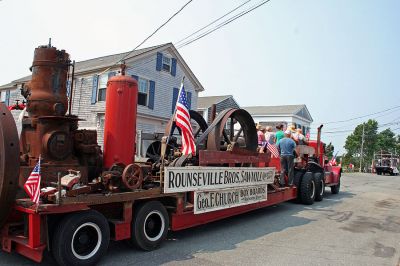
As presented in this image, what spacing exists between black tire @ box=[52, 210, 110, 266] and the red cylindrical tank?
1388mm

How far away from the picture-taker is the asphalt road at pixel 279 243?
542 centimetres

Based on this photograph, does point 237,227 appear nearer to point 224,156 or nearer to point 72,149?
point 224,156

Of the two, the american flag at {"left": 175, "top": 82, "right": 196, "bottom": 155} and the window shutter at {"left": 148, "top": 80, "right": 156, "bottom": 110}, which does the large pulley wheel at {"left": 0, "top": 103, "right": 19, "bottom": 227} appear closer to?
the american flag at {"left": 175, "top": 82, "right": 196, "bottom": 155}

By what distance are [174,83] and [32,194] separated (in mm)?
18971

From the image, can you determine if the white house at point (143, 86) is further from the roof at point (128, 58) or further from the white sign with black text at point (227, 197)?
the white sign with black text at point (227, 197)

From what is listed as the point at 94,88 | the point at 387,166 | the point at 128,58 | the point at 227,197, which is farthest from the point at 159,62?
the point at 387,166

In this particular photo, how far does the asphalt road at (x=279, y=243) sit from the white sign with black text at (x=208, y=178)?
3.00 ft

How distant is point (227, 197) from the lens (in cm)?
741

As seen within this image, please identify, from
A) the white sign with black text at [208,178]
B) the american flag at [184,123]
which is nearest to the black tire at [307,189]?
the white sign with black text at [208,178]

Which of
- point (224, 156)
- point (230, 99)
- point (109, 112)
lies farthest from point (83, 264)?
point (230, 99)

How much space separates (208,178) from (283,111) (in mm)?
37548

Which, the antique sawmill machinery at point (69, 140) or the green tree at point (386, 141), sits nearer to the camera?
the antique sawmill machinery at point (69, 140)

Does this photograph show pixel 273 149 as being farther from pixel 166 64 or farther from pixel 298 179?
pixel 166 64

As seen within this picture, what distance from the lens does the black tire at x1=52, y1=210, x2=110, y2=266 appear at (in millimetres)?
4453
